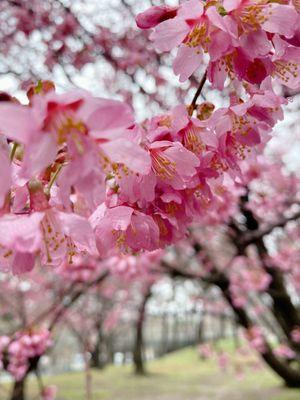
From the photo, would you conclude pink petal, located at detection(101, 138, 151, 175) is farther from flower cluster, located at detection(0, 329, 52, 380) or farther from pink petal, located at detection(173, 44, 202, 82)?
flower cluster, located at detection(0, 329, 52, 380)

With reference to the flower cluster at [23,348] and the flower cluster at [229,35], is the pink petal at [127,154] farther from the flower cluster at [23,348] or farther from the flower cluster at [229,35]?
the flower cluster at [23,348]

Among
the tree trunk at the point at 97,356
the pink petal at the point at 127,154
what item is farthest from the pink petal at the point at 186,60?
the tree trunk at the point at 97,356

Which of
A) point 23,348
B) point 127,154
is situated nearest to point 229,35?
point 127,154

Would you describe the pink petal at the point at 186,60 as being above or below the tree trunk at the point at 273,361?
above

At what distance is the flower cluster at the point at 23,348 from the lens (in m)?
4.46

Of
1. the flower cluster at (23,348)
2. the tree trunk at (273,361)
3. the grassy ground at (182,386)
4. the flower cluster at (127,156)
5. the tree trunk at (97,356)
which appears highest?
the flower cluster at (127,156)

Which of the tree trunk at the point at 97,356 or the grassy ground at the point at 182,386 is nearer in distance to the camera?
the grassy ground at the point at 182,386

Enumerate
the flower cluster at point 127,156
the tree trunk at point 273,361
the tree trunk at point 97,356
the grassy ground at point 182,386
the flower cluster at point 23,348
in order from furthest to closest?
1. the tree trunk at point 97,356
2. the grassy ground at point 182,386
3. the tree trunk at point 273,361
4. the flower cluster at point 23,348
5. the flower cluster at point 127,156

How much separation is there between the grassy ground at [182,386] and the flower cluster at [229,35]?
25.5ft

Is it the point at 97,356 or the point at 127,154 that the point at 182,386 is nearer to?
the point at 97,356

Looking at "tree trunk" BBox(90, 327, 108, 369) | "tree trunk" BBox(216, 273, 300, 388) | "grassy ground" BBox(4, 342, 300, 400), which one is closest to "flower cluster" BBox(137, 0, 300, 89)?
"tree trunk" BBox(216, 273, 300, 388)

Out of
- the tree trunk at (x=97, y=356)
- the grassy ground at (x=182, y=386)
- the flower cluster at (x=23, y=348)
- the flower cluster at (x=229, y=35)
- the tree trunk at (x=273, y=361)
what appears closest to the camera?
the flower cluster at (x=229, y=35)

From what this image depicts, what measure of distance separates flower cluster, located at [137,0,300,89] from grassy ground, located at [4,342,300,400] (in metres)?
7.78

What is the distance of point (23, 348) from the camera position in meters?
4.59
